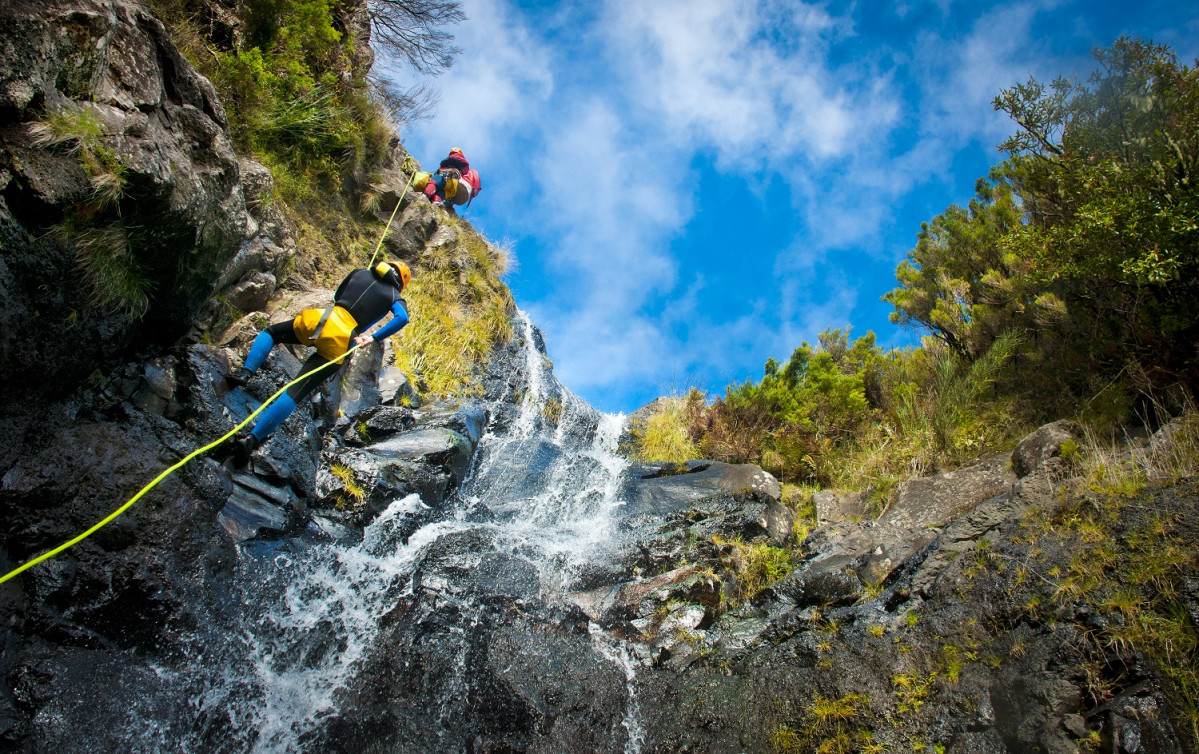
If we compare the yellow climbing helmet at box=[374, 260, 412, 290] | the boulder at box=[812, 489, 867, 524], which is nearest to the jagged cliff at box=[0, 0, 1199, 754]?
the boulder at box=[812, 489, 867, 524]

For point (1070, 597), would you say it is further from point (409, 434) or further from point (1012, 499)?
point (409, 434)

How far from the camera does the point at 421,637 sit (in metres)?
4.20

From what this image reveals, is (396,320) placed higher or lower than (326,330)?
higher

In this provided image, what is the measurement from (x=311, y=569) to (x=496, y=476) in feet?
11.4

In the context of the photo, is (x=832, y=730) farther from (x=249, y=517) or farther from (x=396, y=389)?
(x=396, y=389)

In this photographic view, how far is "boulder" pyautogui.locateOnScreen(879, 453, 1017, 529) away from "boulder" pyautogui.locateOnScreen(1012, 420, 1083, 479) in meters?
0.21

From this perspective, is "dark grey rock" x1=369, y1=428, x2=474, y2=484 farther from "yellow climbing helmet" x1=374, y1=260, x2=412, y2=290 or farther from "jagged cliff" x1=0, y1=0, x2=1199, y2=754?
"yellow climbing helmet" x1=374, y1=260, x2=412, y2=290

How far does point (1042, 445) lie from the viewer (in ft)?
16.3

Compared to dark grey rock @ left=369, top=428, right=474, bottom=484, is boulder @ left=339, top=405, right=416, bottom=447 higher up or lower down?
higher up

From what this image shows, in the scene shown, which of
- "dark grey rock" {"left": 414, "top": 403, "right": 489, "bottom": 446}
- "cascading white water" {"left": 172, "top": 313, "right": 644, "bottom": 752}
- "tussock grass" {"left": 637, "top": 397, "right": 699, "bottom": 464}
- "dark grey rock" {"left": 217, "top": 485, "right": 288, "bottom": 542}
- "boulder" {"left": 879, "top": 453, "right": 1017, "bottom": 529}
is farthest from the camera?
"tussock grass" {"left": 637, "top": 397, "right": 699, "bottom": 464}

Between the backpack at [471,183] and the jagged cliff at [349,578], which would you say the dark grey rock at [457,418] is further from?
the backpack at [471,183]

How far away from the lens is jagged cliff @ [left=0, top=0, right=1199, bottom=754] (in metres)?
2.89

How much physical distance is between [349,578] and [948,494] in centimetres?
580

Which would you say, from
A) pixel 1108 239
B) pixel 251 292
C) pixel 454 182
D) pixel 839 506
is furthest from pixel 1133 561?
pixel 454 182
